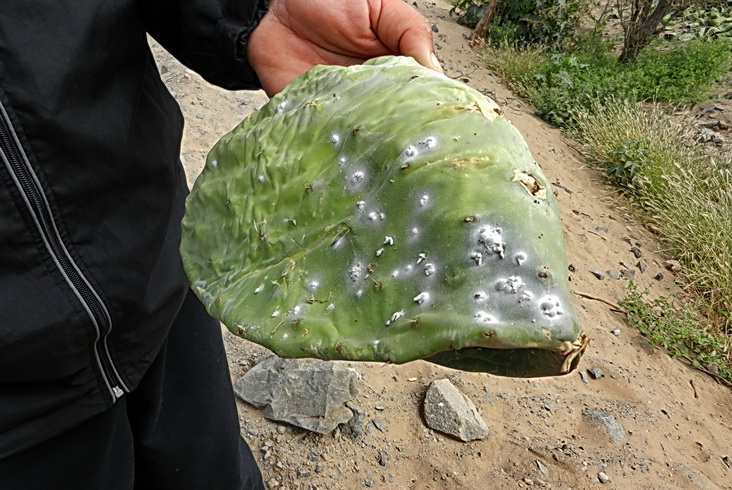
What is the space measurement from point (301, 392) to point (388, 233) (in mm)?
2071

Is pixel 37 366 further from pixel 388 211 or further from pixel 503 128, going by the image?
pixel 503 128

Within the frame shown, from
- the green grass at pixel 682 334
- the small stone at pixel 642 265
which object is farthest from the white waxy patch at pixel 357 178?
the small stone at pixel 642 265

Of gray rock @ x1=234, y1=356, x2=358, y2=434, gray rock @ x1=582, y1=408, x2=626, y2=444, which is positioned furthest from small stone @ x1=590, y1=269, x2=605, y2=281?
gray rock @ x1=234, y1=356, x2=358, y2=434

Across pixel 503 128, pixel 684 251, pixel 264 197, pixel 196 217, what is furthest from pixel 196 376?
pixel 684 251

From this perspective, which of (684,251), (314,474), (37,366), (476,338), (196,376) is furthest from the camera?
(684,251)

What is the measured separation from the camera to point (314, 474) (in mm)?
2568

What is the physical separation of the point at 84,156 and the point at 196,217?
0.78 feet

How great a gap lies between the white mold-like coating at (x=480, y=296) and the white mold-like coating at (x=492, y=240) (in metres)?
0.05

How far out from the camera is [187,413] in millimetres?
1681

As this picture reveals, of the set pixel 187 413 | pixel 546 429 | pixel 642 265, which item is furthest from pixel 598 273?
pixel 187 413

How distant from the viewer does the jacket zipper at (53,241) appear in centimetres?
98

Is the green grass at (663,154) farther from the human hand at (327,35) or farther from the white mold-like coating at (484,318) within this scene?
the white mold-like coating at (484,318)

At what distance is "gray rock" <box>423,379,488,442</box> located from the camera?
2.83 meters

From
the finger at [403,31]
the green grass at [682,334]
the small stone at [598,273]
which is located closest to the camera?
the finger at [403,31]
